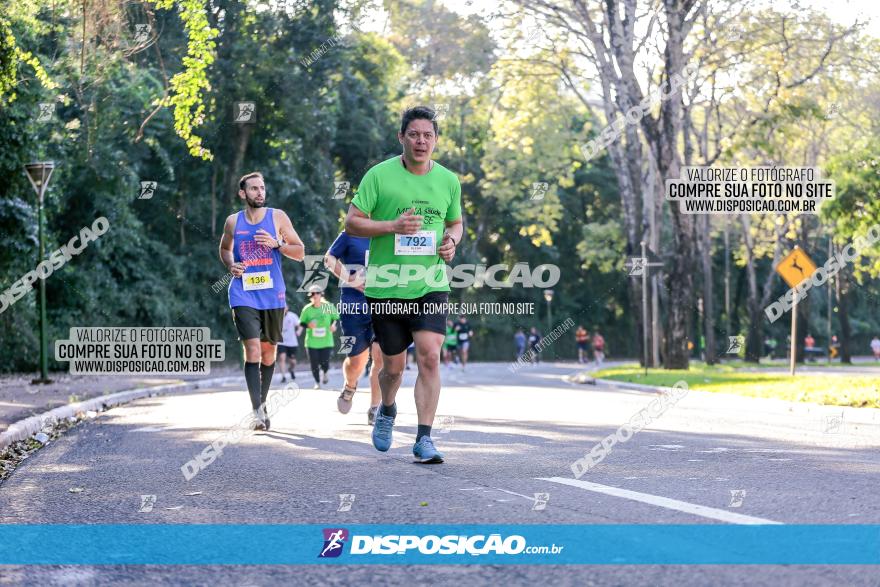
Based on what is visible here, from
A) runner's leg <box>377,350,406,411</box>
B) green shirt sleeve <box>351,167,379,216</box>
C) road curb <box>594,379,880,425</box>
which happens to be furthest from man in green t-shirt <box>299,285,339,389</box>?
green shirt sleeve <box>351,167,379,216</box>

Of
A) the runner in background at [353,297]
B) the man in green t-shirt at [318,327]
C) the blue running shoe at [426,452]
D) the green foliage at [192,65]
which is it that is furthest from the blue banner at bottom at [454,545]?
the man in green t-shirt at [318,327]

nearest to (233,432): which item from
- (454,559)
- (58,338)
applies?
(454,559)

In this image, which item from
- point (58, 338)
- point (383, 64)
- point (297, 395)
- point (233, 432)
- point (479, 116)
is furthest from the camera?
point (383, 64)

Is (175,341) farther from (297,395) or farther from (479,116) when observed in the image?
(297,395)

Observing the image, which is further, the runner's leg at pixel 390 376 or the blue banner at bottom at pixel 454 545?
the runner's leg at pixel 390 376

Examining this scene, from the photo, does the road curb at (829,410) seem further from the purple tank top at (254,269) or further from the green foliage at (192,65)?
the green foliage at (192,65)

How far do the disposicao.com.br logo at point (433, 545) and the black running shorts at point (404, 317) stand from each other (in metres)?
2.84

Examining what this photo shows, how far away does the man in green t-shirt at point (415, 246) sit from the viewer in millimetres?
8023

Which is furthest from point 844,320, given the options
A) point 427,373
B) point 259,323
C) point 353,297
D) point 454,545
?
point 454,545

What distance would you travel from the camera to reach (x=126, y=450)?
399 inches

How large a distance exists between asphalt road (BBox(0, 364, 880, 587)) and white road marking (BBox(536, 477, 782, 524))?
11 millimetres

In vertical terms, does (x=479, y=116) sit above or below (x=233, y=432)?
above

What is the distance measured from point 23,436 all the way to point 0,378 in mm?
13728

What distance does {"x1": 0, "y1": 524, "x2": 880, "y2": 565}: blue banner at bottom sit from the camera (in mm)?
4840
